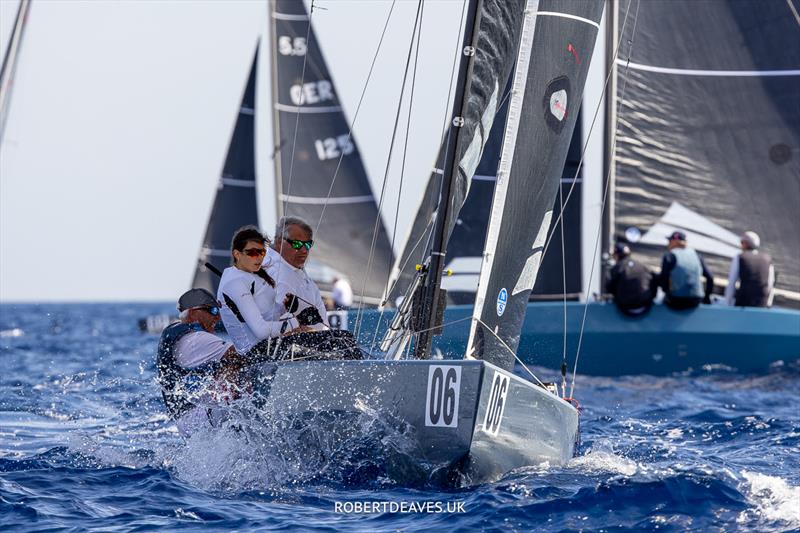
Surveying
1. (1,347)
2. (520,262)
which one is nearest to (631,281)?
(520,262)

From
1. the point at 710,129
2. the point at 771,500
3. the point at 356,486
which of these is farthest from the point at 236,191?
the point at 771,500

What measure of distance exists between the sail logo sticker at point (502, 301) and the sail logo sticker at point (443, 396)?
3.14 feet

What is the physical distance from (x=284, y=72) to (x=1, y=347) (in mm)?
6223

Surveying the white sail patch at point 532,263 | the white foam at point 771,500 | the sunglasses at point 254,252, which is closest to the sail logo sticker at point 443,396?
the white sail patch at point 532,263

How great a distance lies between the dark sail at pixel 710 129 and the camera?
12422mm

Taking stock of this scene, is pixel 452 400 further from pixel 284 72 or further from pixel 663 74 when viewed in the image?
pixel 284 72

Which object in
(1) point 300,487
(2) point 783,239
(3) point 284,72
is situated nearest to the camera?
(1) point 300,487

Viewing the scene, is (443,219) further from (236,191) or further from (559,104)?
(236,191)

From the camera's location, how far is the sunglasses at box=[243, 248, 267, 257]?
19.1 ft

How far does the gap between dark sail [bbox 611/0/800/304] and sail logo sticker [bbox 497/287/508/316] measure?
7.05 meters

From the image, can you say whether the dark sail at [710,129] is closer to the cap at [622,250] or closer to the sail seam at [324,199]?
the cap at [622,250]

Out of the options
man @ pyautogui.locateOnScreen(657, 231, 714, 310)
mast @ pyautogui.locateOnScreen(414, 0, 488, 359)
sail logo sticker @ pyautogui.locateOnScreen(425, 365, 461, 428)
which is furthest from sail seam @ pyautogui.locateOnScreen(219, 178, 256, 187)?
sail logo sticker @ pyautogui.locateOnScreen(425, 365, 461, 428)

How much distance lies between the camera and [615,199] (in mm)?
12648

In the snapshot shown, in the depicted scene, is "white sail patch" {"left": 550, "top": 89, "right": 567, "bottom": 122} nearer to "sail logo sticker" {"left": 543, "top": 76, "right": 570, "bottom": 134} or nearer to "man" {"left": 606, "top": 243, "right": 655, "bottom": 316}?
"sail logo sticker" {"left": 543, "top": 76, "right": 570, "bottom": 134}
